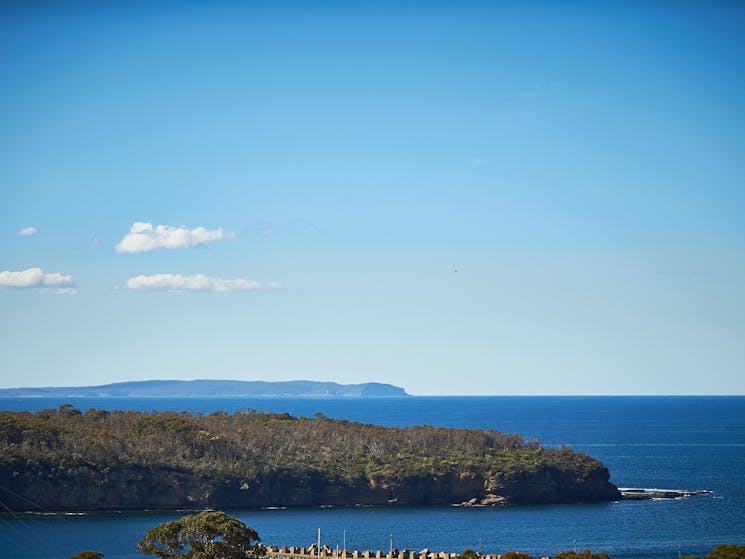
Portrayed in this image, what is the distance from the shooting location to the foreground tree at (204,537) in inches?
1912

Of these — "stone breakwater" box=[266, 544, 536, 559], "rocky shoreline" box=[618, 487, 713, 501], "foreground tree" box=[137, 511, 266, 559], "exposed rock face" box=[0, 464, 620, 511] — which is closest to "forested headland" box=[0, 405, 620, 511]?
"exposed rock face" box=[0, 464, 620, 511]

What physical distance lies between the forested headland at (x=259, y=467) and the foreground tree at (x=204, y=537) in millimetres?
51845

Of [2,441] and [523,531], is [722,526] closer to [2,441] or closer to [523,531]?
[523,531]

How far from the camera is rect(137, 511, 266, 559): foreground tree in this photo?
48.6 meters

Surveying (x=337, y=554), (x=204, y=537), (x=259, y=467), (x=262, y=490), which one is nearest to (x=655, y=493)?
(x=262, y=490)

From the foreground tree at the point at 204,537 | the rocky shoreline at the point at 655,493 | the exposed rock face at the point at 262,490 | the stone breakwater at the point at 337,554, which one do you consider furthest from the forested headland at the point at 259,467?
the foreground tree at the point at 204,537

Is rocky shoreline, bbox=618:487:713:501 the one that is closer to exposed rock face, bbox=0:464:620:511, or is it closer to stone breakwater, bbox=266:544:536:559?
exposed rock face, bbox=0:464:620:511

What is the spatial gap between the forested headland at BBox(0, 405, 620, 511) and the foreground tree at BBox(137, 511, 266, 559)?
170 ft

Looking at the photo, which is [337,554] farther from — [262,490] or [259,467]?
[259,467]

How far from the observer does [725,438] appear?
7854 inches

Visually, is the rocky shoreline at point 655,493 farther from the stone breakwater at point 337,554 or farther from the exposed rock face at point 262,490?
the stone breakwater at point 337,554

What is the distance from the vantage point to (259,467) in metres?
111

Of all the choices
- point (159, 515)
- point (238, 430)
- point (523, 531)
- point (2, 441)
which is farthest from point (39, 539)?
point (238, 430)

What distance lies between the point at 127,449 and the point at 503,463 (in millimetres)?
34130
